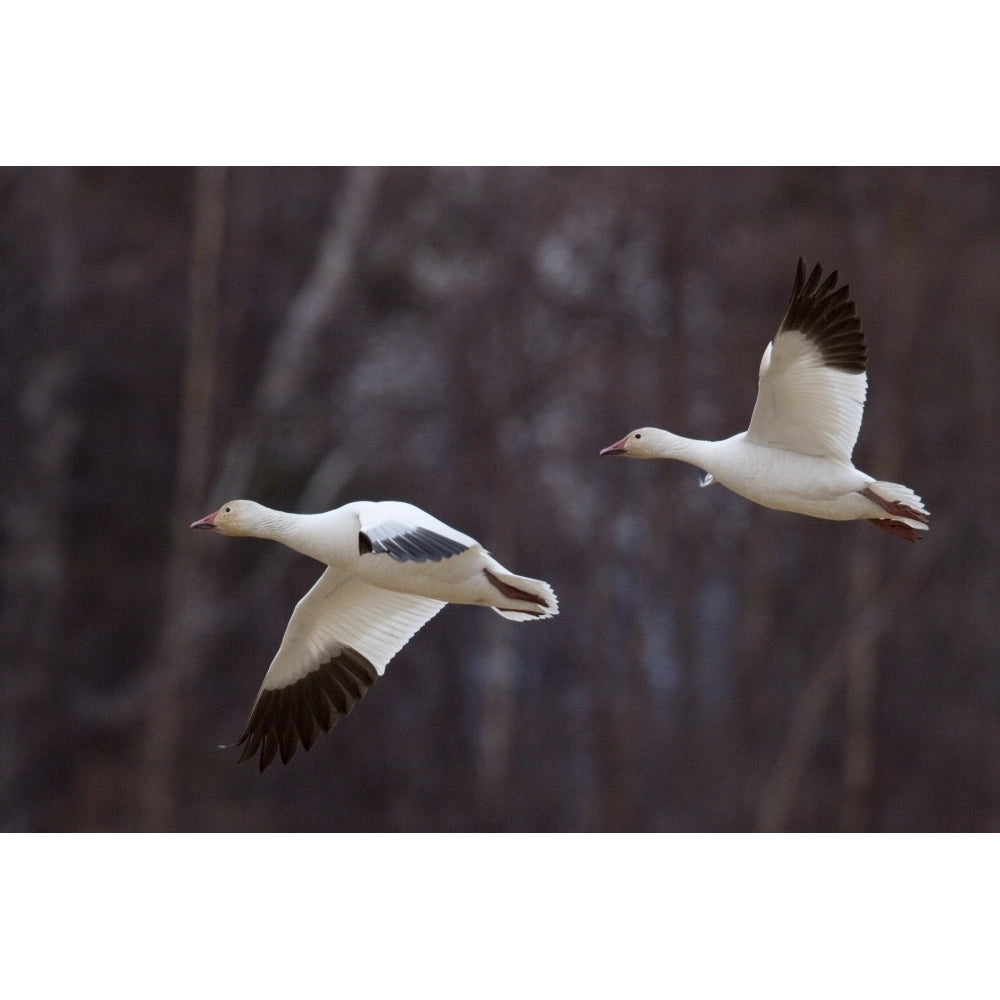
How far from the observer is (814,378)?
23.8ft

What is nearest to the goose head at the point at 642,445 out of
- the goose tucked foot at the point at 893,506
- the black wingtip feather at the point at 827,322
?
the black wingtip feather at the point at 827,322

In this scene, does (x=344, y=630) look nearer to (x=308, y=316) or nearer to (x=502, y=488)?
(x=502, y=488)

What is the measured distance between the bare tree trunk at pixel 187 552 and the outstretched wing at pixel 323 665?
227 inches

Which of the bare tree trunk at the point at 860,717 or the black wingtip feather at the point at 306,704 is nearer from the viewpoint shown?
the black wingtip feather at the point at 306,704

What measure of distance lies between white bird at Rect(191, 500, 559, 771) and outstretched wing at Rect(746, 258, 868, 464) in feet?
3.46

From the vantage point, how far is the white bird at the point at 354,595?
22.1ft

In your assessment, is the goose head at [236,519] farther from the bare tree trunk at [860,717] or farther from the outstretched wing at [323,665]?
the bare tree trunk at [860,717]

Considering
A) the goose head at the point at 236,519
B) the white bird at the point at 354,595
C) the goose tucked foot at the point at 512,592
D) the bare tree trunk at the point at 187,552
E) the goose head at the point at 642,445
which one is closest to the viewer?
the white bird at the point at 354,595

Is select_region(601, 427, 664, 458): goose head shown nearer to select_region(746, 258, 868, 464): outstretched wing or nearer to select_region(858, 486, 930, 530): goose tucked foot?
select_region(746, 258, 868, 464): outstretched wing

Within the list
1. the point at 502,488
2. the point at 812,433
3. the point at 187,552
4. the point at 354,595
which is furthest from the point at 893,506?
the point at 187,552

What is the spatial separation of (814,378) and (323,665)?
2182mm

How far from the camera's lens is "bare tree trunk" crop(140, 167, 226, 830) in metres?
13.4
